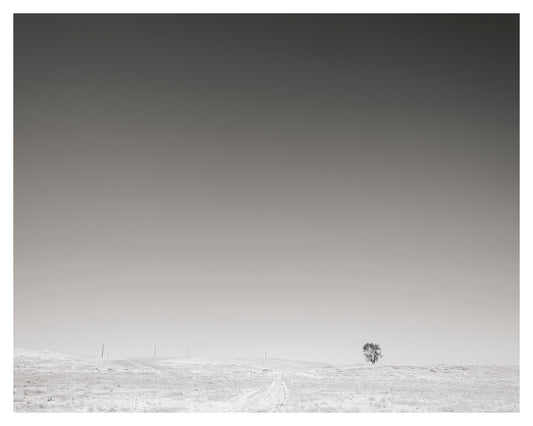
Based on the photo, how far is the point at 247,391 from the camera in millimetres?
41594

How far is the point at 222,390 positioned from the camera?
41656 millimetres

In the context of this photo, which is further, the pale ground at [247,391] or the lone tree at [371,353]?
the lone tree at [371,353]

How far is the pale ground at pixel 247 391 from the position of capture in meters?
32.6

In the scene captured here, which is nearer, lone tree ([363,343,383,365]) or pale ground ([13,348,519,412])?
pale ground ([13,348,519,412])

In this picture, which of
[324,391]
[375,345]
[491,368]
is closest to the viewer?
[324,391]

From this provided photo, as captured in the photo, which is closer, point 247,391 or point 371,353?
point 247,391

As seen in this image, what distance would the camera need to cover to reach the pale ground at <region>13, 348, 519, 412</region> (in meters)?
32.6
